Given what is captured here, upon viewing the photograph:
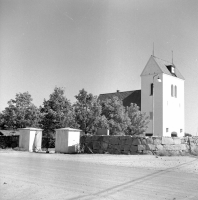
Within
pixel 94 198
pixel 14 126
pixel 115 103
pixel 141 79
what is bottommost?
pixel 94 198

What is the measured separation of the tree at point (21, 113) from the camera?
123 feet

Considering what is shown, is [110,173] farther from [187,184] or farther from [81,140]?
[81,140]

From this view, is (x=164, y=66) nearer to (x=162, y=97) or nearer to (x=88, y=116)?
(x=162, y=97)

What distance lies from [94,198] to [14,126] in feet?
115

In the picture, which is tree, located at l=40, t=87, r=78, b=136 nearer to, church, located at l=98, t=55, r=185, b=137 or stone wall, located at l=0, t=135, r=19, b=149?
stone wall, located at l=0, t=135, r=19, b=149

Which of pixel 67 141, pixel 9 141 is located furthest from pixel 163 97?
pixel 67 141

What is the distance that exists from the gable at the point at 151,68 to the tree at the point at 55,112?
94.8 ft

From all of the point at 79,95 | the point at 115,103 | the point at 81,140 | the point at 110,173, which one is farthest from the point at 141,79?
the point at 110,173

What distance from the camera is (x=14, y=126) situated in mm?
39562

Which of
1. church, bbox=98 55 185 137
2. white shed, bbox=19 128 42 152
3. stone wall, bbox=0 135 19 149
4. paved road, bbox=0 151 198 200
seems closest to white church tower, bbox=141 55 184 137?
church, bbox=98 55 185 137

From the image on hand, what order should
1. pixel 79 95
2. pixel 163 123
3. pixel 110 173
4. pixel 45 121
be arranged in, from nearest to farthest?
pixel 110 173 → pixel 79 95 → pixel 45 121 → pixel 163 123

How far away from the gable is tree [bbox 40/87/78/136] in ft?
94.8

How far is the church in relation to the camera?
53.3 m

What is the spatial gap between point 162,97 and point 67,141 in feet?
119
